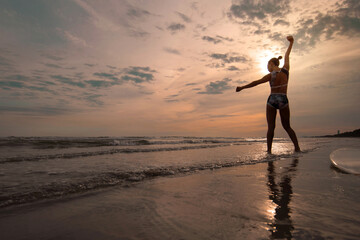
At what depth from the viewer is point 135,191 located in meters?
2.42

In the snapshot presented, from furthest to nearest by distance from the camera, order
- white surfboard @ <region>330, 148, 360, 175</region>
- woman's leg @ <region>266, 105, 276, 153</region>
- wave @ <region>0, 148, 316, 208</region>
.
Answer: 1. woman's leg @ <region>266, 105, 276, 153</region>
2. white surfboard @ <region>330, 148, 360, 175</region>
3. wave @ <region>0, 148, 316, 208</region>

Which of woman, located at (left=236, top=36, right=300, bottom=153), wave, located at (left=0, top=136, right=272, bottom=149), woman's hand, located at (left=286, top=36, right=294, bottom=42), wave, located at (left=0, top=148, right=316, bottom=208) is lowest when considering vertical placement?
wave, located at (left=0, top=148, right=316, bottom=208)

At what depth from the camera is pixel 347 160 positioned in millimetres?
3752

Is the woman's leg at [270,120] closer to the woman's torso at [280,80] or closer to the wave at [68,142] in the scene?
the woman's torso at [280,80]

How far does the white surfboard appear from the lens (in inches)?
130

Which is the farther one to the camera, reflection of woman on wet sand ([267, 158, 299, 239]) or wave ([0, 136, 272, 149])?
wave ([0, 136, 272, 149])

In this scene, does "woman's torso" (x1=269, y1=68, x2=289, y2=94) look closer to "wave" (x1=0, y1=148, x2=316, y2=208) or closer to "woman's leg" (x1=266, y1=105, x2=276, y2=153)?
"woman's leg" (x1=266, y1=105, x2=276, y2=153)

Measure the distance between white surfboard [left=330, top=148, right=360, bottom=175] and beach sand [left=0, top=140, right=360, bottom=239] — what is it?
103cm

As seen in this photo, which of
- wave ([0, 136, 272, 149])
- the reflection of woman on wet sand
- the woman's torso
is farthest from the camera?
wave ([0, 136, 272, 149])

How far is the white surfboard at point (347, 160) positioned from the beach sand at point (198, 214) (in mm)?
1029

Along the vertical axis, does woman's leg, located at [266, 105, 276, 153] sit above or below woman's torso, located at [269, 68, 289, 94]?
below

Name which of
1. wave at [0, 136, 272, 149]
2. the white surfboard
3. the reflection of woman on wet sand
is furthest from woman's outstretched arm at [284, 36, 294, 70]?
wave at [0, 136, 272, 149]

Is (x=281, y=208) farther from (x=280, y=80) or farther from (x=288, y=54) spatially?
(x=288, y=54)

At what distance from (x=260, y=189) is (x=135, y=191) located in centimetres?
143
